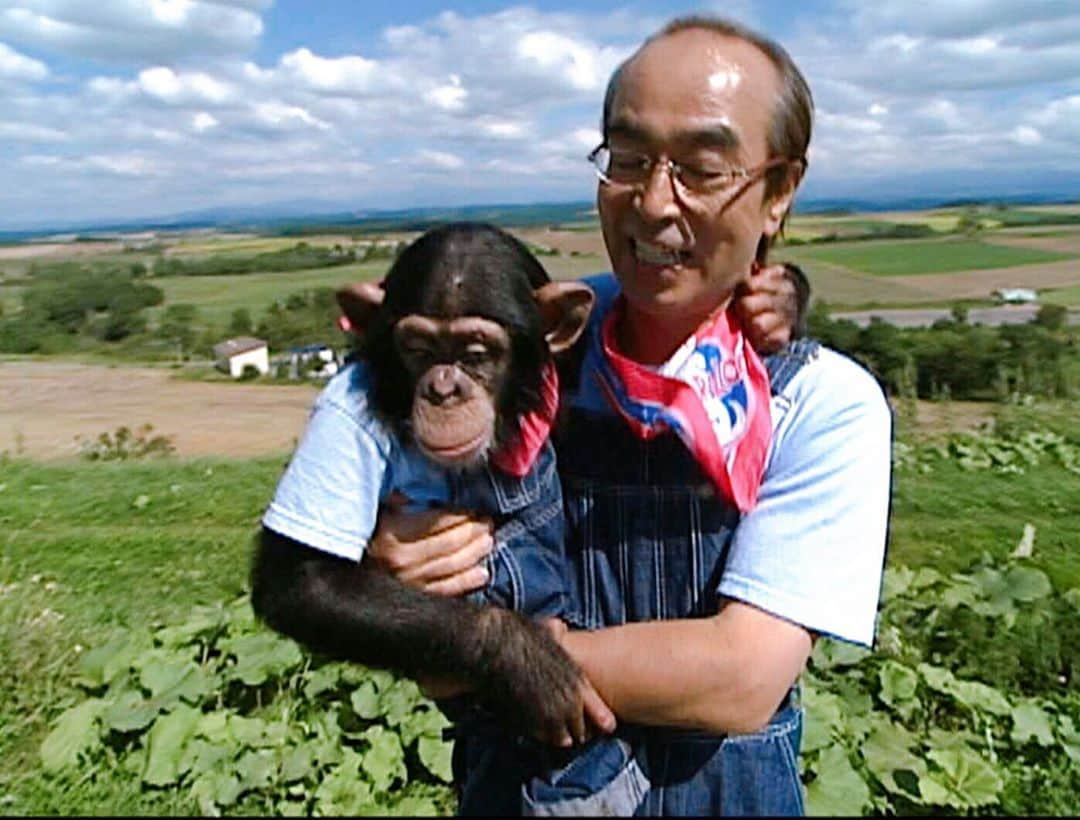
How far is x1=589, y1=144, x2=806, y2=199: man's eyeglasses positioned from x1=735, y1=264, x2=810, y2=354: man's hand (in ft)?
0.67

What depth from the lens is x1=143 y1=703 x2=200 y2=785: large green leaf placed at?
3.98 metres

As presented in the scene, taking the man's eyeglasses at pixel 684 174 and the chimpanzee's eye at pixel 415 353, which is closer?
the man's eyeglasses at pixel 684 174

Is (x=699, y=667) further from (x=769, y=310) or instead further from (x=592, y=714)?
(x=769, y=310)

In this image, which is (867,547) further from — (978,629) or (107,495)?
(107,495)

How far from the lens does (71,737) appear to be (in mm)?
4180

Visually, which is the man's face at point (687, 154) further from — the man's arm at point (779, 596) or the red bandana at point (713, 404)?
the man's arm at point (779, 596)

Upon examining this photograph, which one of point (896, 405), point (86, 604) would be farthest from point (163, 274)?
point (86, 604)

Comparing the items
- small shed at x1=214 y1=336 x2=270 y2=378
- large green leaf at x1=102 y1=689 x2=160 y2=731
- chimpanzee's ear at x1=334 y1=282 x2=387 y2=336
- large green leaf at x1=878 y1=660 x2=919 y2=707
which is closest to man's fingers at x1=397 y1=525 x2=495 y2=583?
chimpanzee's ear at x1=334 y1=282 x2=387 y2=336

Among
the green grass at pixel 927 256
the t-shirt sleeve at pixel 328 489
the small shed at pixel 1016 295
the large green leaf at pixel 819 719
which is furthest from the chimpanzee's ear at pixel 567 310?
the green grass at pixel 927 256

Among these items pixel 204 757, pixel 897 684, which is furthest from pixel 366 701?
pixel 897 684

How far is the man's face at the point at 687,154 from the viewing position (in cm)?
171

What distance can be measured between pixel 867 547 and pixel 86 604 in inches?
212

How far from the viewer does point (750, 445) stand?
5.54ft

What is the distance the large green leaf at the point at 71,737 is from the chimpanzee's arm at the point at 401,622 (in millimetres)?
2653
